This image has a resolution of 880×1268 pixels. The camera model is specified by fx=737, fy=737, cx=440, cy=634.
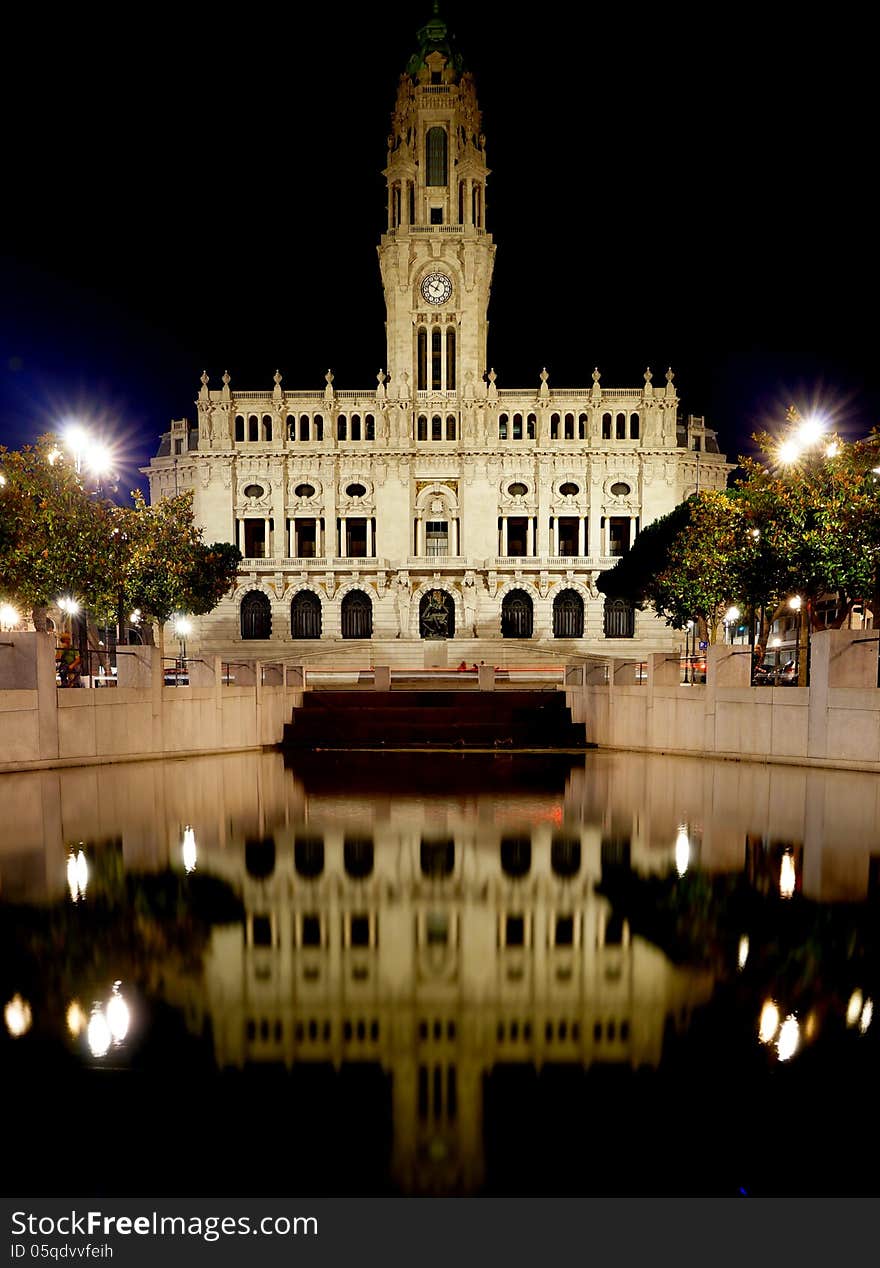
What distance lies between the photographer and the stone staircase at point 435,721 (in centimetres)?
2098

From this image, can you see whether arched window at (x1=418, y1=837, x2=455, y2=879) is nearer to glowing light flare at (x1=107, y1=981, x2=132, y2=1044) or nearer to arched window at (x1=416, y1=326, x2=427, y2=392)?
glowing light flare at (x1=107, y1=981, x2=132, y2=1044)

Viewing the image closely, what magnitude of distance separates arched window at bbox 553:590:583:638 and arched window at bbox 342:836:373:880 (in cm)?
4829

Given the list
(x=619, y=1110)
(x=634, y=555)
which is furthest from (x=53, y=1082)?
(x=634, y=555)

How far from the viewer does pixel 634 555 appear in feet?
149

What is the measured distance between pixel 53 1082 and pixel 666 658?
18.0 metres

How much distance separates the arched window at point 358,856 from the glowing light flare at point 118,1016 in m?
3.30

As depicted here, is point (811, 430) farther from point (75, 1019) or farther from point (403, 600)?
point (403, 600)

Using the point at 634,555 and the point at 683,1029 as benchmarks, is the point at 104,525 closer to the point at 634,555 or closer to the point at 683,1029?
the point at 683,1029

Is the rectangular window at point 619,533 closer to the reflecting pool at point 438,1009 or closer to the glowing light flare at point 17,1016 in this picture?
the reflecting pool at point 438,1009

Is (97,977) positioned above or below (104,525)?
below

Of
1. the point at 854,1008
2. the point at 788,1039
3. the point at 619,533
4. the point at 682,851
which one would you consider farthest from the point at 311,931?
the point at 619,533

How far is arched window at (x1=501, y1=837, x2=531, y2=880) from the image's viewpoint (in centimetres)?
849

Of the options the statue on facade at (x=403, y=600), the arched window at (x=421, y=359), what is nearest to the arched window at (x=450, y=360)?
the arched window at (x=421, y=359)

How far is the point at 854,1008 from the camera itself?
16.8 feet
